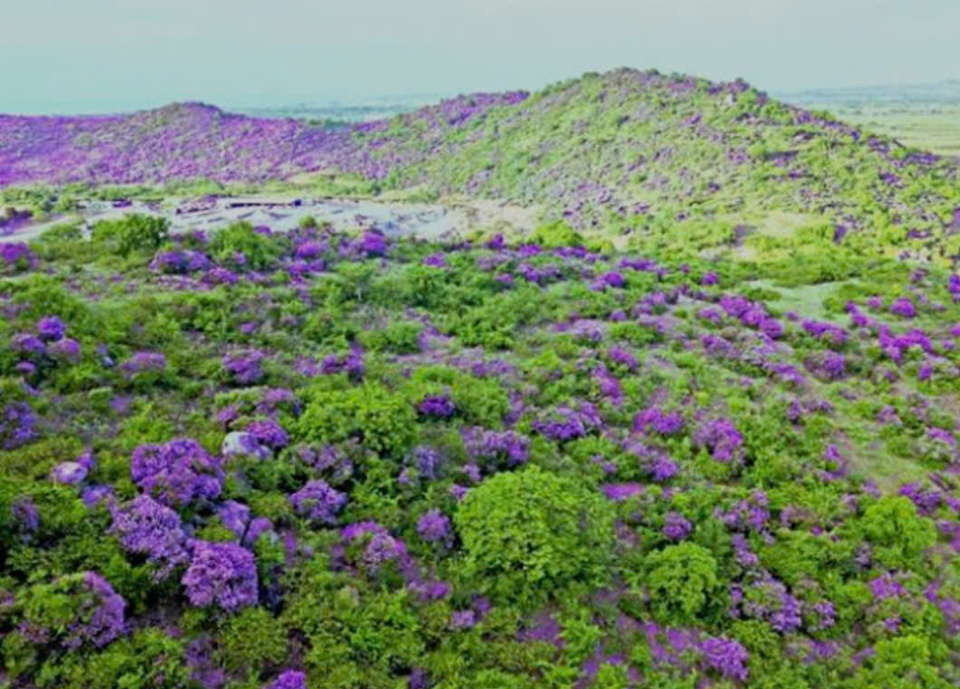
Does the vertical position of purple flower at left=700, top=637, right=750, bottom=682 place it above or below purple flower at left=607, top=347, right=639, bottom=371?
below

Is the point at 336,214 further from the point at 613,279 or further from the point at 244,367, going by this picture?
the point at 244,367

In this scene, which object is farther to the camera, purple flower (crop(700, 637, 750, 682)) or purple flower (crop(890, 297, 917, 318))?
purple flower (crop(890, 297, 917, 318))

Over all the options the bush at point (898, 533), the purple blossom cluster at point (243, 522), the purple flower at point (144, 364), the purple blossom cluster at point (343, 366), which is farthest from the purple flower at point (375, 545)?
the bush at point (898, 533)

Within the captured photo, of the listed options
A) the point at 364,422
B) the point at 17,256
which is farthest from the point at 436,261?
the point at 364,422

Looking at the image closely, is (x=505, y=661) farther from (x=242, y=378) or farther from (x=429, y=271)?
(x=429, y=271)

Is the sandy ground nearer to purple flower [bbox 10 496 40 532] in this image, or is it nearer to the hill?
the hill

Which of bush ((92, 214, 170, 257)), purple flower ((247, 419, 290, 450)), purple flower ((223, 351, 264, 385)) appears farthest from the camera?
bush ((92, 214, 170, 257))

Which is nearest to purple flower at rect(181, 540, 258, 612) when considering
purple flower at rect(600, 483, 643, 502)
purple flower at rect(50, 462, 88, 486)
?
Answer: purple flower at rect(50, 462, 88, 486)

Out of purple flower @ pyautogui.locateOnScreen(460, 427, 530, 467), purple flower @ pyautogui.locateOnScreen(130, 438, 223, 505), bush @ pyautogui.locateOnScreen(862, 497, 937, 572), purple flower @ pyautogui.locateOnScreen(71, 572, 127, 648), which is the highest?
purple flower @ pyautogui.locateOnScreen(130, 438, 223, 505)

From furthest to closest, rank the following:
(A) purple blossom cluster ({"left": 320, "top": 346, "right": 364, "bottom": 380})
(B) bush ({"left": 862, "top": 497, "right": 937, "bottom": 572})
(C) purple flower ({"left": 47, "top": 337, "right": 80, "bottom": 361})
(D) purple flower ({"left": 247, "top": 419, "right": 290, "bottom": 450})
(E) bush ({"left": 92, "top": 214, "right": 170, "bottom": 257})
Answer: (E) bush ({"left": 92, "top": 214, "right": 170, "bottom": 257}) → (A) purple blossom cluster ({"left": 320, "top": 346, "right": 364, "bottom": 380}) → (C) purple flower ({"left": 47, "top": 337, "right": 80, "bottom": 361}) → (B) bush ({"left": 862, "top": 497, "right": 937, "bottom": 572}) → (D) purple flower ({"left": 247, "top": 419, "right": 290, "bottom": 450})
